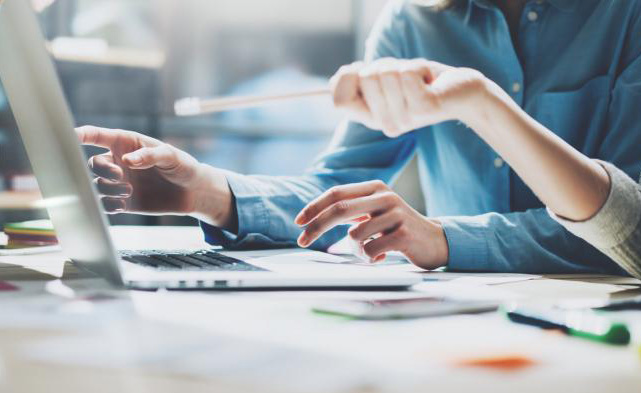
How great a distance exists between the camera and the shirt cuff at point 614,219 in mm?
746

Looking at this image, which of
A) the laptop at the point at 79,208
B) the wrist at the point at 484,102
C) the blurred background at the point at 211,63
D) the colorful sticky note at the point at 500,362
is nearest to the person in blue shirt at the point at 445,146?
the wrist at the point at 484,102

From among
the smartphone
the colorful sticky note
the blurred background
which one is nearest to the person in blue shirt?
the smartphone

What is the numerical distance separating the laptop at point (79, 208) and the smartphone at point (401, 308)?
9 centimetres

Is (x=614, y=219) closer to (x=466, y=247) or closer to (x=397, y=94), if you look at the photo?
(x=466, y=247)

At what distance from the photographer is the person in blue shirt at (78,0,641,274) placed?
2.40ft

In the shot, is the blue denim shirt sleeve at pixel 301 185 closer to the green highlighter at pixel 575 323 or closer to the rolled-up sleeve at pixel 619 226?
the rolled-up sleeve at pixel 619 226

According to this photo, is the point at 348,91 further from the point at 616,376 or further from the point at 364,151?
the point at 364,151

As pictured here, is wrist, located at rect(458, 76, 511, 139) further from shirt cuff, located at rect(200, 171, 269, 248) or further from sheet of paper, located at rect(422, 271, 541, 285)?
shirt cuff, located at rect(200, 171, 269, 248)

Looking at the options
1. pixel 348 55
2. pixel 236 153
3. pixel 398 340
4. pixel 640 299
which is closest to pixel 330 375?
pixel 398 340

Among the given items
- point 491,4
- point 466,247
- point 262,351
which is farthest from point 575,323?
point 491,4

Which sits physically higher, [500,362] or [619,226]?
[500,362]

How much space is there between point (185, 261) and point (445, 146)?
701 mm

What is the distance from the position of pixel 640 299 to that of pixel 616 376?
0.77 feet

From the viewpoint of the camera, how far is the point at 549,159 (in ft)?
2.44
